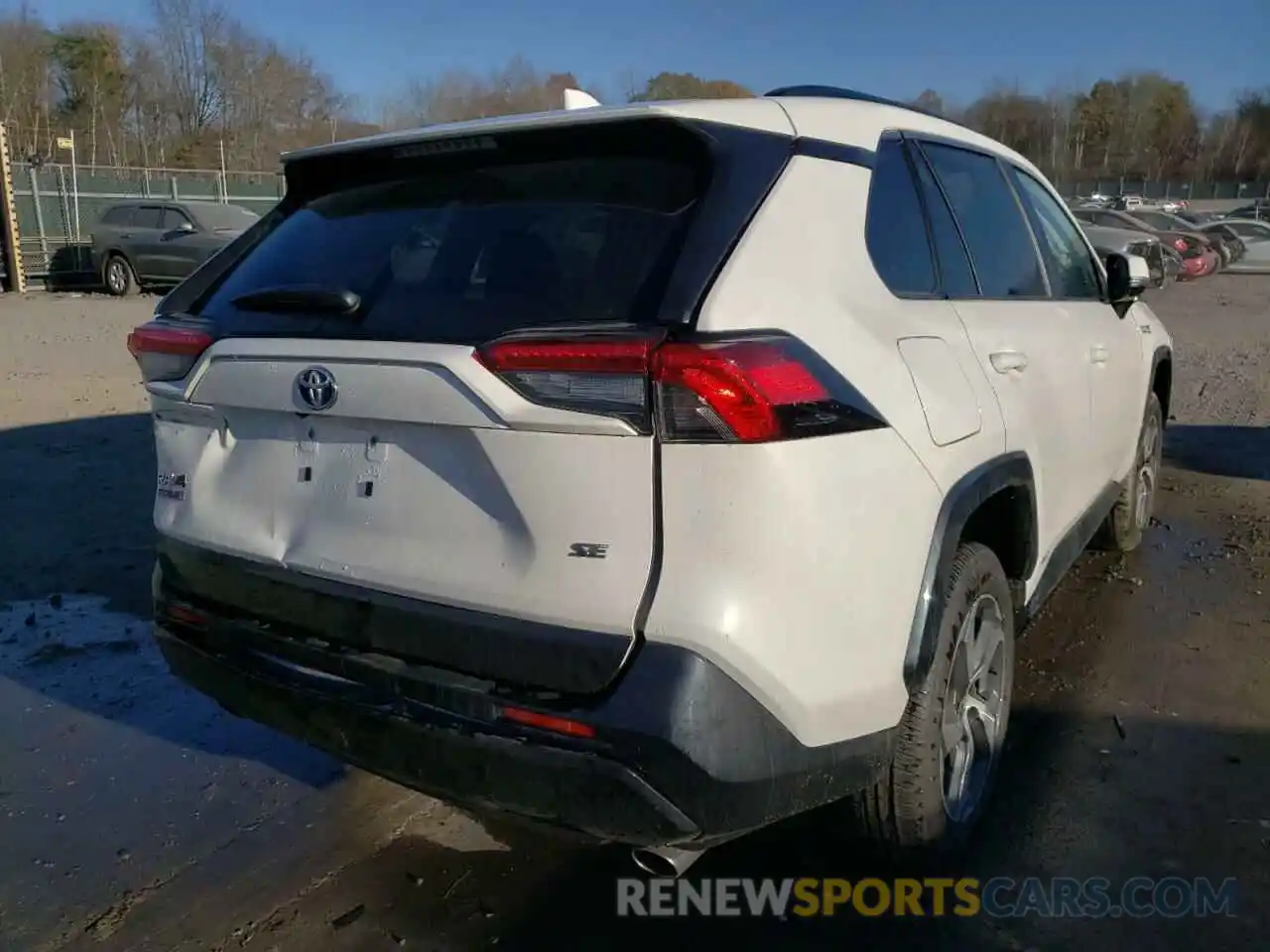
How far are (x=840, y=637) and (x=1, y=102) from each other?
56.4m

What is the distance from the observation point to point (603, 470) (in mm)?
1860

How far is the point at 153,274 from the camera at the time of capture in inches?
742

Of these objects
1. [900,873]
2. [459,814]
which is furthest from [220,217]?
[900,873]

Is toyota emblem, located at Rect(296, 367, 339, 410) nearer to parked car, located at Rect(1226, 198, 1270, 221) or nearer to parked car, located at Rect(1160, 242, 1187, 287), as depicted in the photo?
parked car, located at Rect(1160, 242, 1187, 287)

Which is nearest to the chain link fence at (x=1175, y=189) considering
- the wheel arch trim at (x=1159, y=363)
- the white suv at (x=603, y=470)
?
the wheel arch trim at (x=1159, y=363)

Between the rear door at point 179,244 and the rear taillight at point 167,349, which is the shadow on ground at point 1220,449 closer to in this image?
the rear taillight at point 167,349

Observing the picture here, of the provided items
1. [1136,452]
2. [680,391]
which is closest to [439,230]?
[680,391]

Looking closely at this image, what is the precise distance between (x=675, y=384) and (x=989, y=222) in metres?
1.89

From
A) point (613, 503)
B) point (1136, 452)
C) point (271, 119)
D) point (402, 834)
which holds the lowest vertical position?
point (402, 834)

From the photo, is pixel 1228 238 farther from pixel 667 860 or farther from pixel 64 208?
pixel 667 860

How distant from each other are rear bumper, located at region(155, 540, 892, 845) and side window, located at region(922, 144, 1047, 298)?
1603 mm

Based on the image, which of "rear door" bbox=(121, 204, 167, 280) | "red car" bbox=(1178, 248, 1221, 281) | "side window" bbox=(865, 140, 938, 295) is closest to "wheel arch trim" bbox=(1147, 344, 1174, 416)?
"side window" bbox=(865, 140, 938, 295)

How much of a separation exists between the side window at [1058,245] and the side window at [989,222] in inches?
5.3

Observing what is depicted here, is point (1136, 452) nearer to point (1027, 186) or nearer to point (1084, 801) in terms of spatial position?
point (1027, 186)
